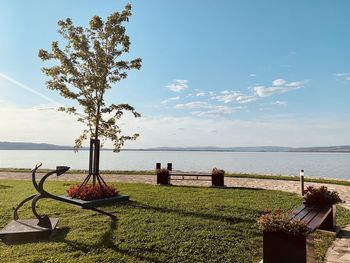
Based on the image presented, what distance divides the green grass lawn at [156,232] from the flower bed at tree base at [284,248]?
1062 millimetres

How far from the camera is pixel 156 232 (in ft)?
25.4

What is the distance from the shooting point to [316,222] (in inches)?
272

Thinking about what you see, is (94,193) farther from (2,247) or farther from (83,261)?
(83,261)

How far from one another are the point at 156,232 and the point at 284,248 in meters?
3.50

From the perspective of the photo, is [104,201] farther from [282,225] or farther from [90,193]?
[282,225]

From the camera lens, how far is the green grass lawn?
6250 millimetres

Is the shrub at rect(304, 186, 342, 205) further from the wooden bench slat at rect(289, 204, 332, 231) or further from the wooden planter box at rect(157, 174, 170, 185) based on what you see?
the wooden planter box at rect(157, 174, 170, 185)

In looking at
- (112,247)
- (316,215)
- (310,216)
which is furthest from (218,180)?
(112,247)

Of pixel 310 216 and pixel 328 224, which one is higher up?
pixel 310 216

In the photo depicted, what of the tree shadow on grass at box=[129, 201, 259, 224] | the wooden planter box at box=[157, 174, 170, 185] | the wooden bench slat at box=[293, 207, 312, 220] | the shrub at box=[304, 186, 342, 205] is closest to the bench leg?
the shrub at box=[304, 186, 342, 205]

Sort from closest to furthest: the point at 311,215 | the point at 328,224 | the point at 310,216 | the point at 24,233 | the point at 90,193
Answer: the point at 24,233
the point at 310,216
the point at 311,215
the point at 328,224
the point at 90,193

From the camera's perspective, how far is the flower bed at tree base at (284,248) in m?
4.97

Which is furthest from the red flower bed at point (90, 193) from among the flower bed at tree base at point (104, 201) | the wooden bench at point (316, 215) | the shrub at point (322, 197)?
the shrub at point (322, 197)

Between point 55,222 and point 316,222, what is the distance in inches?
247
